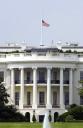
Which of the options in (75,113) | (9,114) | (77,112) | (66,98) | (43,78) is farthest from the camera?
(43,78)

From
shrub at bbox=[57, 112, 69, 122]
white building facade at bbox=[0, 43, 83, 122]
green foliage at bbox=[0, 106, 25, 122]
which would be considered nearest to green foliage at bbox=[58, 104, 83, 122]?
shrub at bbox=[57, 112, 69, 122]

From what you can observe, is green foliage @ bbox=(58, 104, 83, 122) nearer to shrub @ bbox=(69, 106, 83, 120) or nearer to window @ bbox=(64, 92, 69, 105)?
shrub @ bbox=(69, 106, 83, 120)

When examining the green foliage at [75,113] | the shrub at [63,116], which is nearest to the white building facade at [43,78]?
the shrub at [63,116]

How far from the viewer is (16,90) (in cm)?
11906

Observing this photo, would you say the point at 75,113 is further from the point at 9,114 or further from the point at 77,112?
the point at 9,114

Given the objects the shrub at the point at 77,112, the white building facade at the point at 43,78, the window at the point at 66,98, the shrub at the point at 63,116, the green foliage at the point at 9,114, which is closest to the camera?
the green foliage at the point at 9,114

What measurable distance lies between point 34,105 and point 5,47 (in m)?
16.8

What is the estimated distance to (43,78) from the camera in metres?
119

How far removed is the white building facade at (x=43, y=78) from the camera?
118 meters

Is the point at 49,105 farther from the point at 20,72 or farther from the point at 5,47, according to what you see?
the point at 5,47

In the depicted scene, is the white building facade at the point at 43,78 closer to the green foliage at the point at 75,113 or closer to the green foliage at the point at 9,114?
the green foliage at the point at 75,113

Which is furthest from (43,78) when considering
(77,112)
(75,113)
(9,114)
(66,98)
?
(9,114)

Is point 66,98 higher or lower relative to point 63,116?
higher

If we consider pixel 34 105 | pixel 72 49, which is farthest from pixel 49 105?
pixel 72 49
